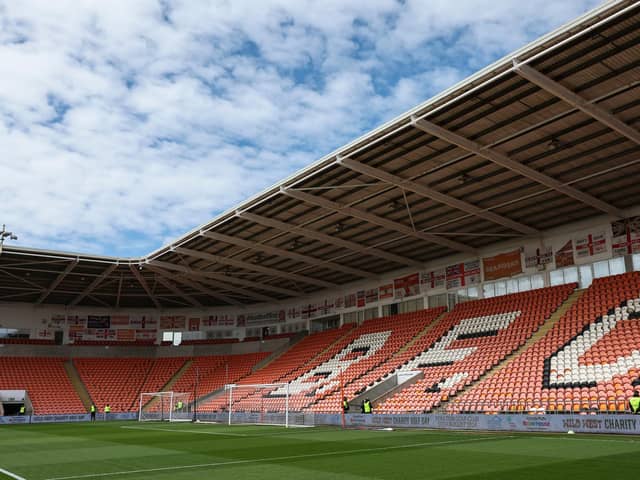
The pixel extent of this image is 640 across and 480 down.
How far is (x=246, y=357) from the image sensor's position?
180 feet

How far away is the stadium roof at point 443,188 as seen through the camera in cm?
1959

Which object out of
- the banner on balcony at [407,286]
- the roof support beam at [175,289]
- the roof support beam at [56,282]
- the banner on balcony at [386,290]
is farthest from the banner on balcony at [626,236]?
the roof support beam at [56,282]

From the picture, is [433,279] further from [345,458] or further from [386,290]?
[345,458]

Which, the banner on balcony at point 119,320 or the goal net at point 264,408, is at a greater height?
the banner on balcony at point 119,320

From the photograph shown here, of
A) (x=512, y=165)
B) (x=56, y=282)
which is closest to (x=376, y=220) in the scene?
(x=512, y=165)

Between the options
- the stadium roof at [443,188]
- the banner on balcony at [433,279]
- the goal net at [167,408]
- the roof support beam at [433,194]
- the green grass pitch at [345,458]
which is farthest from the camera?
the goal net at [167,408]

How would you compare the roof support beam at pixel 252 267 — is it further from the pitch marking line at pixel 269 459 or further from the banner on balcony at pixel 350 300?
the pitch marking line at pixel 269 459

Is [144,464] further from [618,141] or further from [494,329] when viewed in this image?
[494,329]

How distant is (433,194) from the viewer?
29359 mm

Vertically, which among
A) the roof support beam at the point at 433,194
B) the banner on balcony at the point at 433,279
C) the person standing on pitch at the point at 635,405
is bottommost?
the person standing on pitch at the point at 635,405

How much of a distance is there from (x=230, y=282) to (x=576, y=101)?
111 feet

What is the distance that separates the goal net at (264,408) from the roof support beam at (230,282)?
847 cm

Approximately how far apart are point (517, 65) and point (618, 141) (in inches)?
295

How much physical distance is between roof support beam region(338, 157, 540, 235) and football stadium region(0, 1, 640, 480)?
12 centimetres
